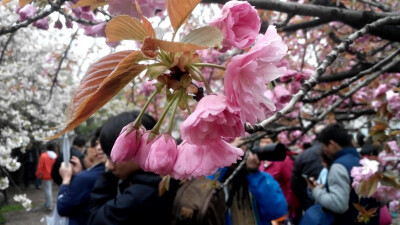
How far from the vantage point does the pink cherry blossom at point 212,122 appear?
0.54m

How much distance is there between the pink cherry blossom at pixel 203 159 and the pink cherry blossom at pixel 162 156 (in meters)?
0.01

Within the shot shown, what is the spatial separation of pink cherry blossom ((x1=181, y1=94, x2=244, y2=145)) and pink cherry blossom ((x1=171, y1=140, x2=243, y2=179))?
0.12 feet

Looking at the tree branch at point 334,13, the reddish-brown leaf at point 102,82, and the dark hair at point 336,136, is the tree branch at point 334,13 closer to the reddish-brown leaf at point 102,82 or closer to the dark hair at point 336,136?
the reddish-brown leaf at point 102,82

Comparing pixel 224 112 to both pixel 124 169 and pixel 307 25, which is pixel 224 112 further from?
pixel 307 25

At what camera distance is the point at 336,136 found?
248cm

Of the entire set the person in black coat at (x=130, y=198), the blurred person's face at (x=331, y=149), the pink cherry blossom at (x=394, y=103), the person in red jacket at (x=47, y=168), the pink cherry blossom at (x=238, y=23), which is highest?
the pink cherry blossom at (x=238, y=23)

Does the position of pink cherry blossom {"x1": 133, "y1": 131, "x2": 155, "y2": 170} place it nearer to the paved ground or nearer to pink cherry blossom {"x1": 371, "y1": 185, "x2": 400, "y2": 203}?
pink cherry blossom {"x1": 371, "y1": 185, "x2": 400, "y2": 203}

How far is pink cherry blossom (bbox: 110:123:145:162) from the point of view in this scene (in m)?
0.63

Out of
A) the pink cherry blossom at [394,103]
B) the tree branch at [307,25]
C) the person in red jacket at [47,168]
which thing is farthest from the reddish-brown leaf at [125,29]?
the person in red jacket at [47,168]

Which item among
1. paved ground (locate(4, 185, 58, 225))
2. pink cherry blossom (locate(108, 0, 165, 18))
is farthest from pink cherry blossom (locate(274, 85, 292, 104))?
paved ground (locate(4, 185, 58, 225))

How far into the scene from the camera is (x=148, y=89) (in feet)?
19.1

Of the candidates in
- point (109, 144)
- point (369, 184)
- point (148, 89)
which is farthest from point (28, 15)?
point (148, 89)

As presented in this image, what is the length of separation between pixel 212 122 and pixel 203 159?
9 centimetres

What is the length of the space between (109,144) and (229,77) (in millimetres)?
1172
